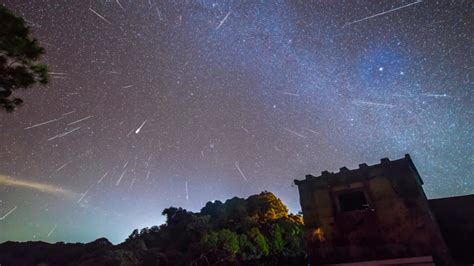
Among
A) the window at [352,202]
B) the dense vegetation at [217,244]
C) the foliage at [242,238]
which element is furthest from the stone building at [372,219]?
the dense vegetation at [217,244]

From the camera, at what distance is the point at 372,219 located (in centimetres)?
1311

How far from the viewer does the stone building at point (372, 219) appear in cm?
1170

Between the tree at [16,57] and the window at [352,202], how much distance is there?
16.1 meters

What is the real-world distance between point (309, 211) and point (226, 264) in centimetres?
1420

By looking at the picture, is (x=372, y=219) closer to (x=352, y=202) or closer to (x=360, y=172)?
(x=352, y=202)

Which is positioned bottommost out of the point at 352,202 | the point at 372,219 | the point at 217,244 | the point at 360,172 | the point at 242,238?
the point at 372,219

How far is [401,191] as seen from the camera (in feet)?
41.9

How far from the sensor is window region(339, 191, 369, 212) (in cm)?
1481

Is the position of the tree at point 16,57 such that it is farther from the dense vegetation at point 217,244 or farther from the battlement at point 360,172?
the dense vegetation at point 217,244

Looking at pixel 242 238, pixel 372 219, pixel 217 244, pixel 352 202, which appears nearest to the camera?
pixel 372 219

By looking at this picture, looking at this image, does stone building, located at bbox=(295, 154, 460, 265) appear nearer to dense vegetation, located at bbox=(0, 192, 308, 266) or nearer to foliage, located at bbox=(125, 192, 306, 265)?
foliage, located at bbox=(125, 192, 306, 265)

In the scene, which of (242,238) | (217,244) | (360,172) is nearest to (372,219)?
(360,172)

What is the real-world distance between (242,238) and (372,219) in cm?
1684

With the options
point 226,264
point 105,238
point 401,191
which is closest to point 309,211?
point 401,191
